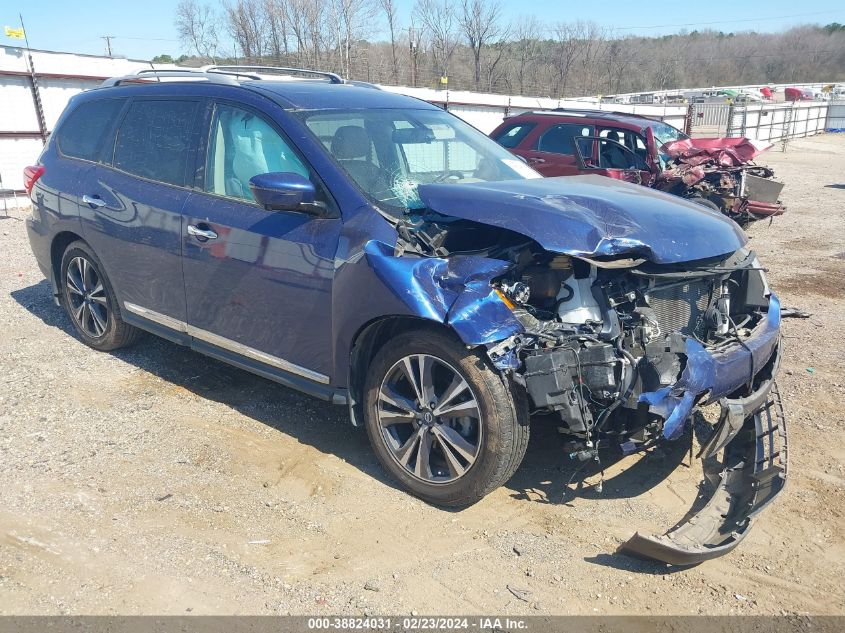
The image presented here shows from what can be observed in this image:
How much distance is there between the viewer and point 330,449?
13.8 feet

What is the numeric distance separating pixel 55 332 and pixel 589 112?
809 centimetres

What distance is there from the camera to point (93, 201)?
199 inches

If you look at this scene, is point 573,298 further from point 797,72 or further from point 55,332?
point 797,72

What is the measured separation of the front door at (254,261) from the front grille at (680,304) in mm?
1692

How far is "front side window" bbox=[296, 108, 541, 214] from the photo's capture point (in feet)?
12.8

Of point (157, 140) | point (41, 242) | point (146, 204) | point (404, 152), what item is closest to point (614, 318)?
point (404, 152)

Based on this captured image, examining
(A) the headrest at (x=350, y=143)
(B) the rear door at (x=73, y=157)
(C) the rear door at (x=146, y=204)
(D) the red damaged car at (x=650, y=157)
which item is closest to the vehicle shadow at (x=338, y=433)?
(C) the rear door at (x=146, y=204)

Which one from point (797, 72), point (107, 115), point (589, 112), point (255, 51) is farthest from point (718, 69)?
point (107, 115)

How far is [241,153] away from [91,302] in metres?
2.18

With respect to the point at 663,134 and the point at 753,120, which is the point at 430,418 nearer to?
the point at 663,134

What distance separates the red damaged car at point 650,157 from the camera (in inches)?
393

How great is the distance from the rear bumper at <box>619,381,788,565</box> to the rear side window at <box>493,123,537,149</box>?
7454mm

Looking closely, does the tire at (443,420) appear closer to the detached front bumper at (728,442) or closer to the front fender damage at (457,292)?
the front fender damage at (457,292)

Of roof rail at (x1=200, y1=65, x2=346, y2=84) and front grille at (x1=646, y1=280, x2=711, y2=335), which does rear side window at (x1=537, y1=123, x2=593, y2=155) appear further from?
front grille at (x1=646, y1=280, x2=711, y2=335)
